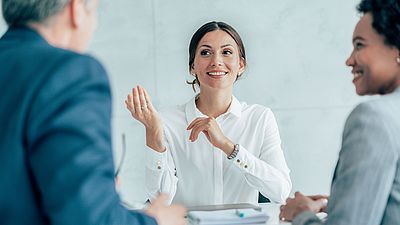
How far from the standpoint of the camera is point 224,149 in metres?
2.72

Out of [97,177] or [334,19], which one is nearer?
[97,177]

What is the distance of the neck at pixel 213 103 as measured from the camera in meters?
3.02

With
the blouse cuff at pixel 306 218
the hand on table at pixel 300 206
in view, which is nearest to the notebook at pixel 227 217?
the hand on table at pixel 300 206

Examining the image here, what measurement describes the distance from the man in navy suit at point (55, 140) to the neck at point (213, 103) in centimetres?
192

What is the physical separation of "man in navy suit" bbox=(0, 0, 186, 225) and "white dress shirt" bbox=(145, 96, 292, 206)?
160 cm

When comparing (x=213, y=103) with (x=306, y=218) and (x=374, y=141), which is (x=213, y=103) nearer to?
(x=306, y=218)

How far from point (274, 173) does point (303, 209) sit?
98 centimetres

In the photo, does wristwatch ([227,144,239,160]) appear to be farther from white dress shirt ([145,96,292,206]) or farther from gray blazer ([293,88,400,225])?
gray blazer ([293,88,400,225])

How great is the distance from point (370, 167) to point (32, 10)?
84 centimetres

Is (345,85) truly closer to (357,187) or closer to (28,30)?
(357,187)

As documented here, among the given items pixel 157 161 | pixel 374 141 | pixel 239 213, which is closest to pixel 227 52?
pixel 157 161

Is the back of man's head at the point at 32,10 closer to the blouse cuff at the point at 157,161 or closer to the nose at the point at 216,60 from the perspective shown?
the blouse cuff at the point at 157,161

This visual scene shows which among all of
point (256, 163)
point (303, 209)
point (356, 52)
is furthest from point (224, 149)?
point (356, 52)

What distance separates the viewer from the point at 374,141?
1.36 meters
